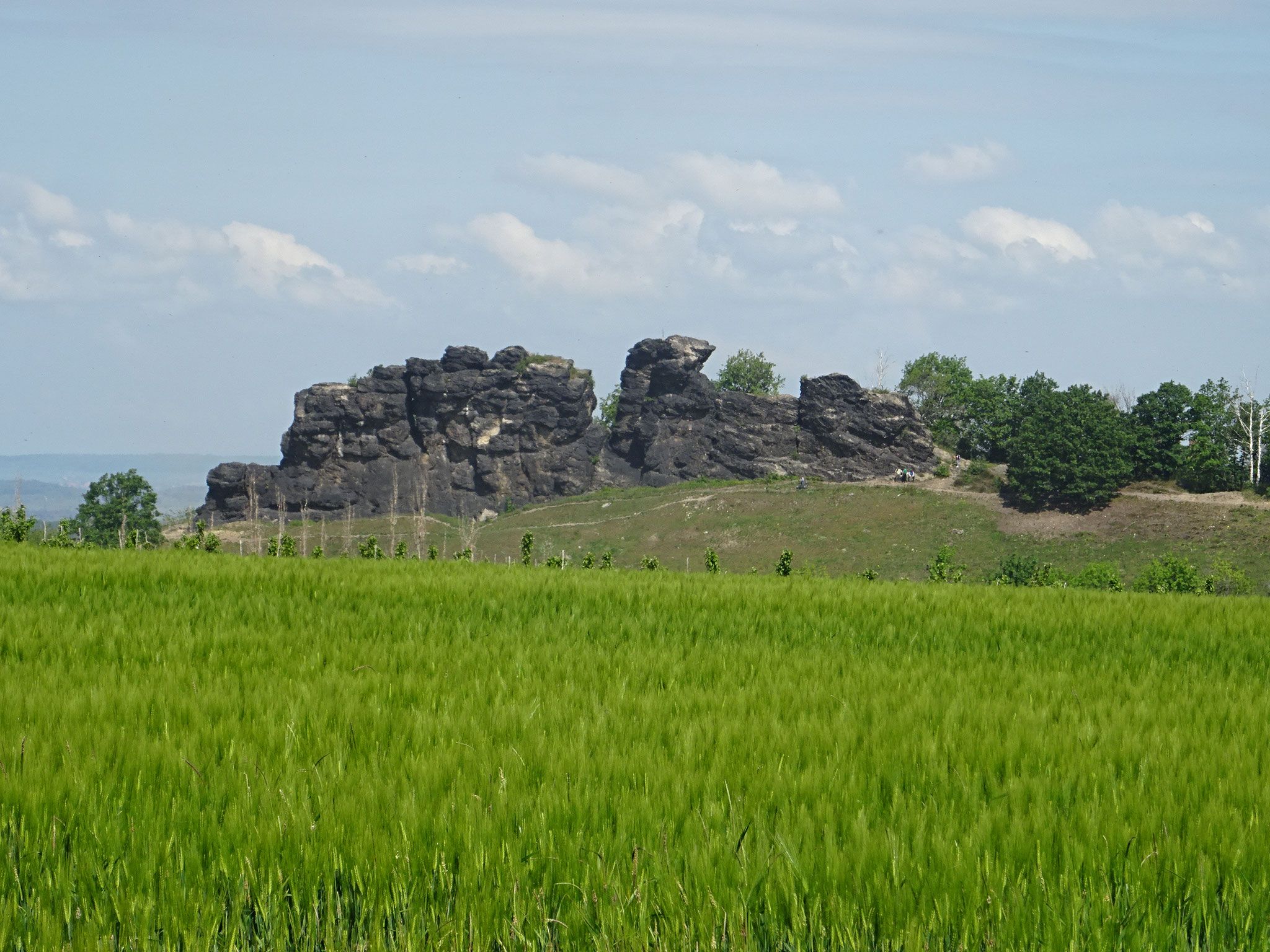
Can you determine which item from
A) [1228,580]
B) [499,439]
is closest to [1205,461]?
[1228,580]

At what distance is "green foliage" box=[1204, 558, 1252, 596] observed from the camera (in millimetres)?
52750

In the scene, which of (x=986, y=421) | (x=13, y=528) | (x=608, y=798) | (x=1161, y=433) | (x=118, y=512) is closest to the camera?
(x=608, y=798)

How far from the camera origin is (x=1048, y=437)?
72.7m

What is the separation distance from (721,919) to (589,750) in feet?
5.62

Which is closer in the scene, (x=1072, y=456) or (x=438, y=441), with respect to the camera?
(x=1072, y=456)

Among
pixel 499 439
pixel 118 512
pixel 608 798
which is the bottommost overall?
pixel 608 798

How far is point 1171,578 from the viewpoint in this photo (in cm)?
5372

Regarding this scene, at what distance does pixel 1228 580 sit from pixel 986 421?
4327 cm

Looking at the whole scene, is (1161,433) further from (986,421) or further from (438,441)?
(438,441)

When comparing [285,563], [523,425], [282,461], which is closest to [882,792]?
[285,563]

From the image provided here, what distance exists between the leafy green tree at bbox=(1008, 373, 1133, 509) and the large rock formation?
64.2ft

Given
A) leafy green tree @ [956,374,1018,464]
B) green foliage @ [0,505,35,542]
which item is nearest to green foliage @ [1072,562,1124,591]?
leafy green tree @ [956,374,1018,464]

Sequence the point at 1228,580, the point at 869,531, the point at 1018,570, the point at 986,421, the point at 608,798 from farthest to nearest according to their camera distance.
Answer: the point at 986,421 → the point at 869,531 → the point at 1018,570 → the point at 1228,580 → the point at 608,798

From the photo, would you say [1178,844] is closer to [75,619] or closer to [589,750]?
[589,750]
